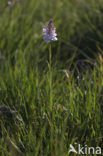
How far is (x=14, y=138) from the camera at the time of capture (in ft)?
5.80

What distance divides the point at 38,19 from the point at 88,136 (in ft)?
10.1

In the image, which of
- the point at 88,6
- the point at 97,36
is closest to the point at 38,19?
the point at 88,6

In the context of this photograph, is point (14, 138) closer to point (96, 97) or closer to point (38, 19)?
point (96, 97)

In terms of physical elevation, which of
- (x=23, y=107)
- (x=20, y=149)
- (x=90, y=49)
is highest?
(x=90, y=49)

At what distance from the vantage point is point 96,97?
6.76 feet

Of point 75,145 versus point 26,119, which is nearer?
point 75,145

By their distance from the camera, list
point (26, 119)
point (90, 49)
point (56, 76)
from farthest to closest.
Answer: point (90, 49) → point (56, 76) → point (26, 119)

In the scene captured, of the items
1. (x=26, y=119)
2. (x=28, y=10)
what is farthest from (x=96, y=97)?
(x=28, y=10)

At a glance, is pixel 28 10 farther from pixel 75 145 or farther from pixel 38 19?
pixel 75 145

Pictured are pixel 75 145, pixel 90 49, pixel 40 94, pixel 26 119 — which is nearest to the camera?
pixel 75 145

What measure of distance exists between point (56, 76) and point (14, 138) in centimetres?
103

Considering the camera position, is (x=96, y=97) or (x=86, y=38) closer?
(x=96, y=97)

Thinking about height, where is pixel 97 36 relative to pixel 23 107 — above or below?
above

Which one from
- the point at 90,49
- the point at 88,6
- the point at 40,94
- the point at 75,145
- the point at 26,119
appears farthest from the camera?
the point at 88,6
